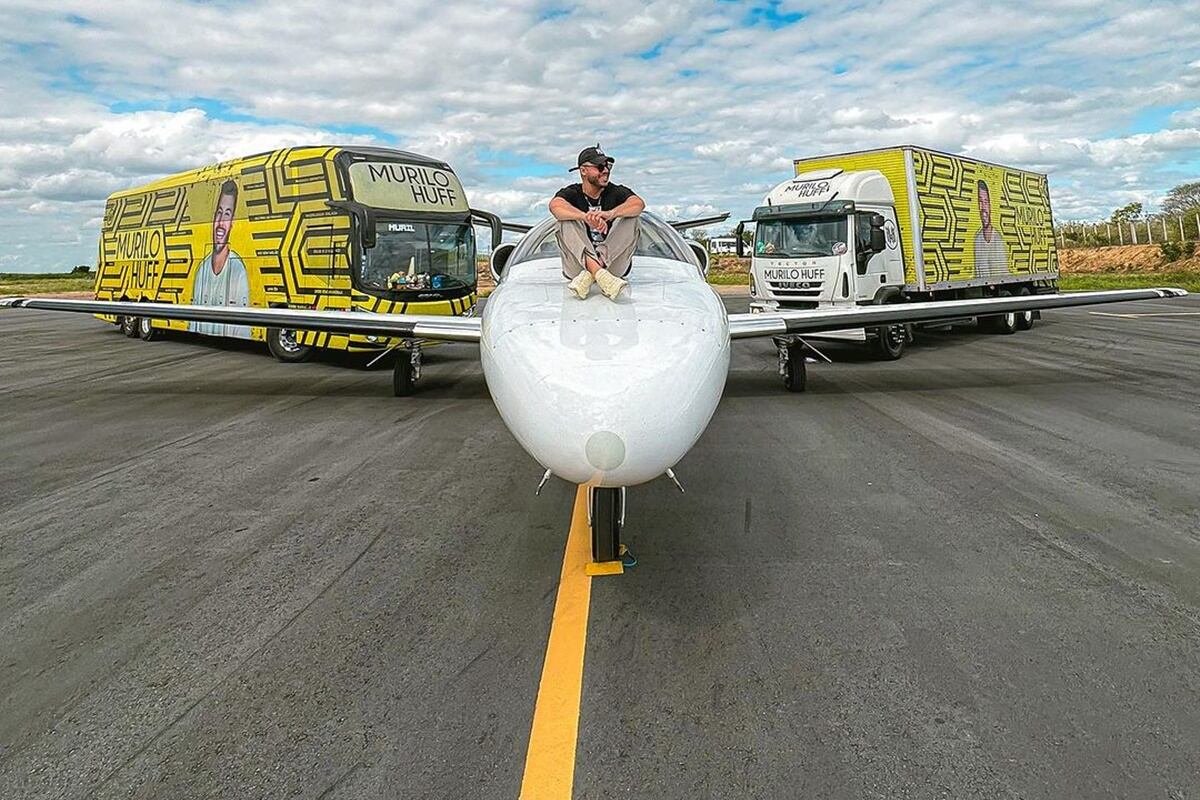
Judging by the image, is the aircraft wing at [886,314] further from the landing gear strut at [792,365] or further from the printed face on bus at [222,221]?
the printed face on bus at [222,221]

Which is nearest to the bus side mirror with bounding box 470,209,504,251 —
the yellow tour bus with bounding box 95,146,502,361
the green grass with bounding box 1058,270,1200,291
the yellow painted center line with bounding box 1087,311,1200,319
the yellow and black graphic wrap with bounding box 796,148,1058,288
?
the yellow tour bus with bounding box 95,146,502,361

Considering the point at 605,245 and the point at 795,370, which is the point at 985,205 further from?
the point at 605,245

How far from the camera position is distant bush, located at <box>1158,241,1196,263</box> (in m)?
47.5

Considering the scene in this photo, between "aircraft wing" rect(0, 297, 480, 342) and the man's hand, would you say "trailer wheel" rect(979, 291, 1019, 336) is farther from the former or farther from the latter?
the man's hand

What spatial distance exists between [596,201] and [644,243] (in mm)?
1057

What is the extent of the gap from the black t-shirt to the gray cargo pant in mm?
199

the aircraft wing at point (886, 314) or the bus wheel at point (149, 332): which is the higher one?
the bus wheel at point (149, 332)

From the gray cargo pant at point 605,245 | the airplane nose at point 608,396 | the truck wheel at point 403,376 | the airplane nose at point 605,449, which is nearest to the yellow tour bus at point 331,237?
the truck wheel at point 403,376

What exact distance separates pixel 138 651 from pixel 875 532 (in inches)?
166

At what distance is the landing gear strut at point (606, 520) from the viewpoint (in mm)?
4047

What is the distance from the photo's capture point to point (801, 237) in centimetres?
1447

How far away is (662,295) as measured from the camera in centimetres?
431

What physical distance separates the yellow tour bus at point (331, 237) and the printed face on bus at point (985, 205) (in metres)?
11.5

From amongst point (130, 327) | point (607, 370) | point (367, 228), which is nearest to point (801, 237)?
point (367, 228)
